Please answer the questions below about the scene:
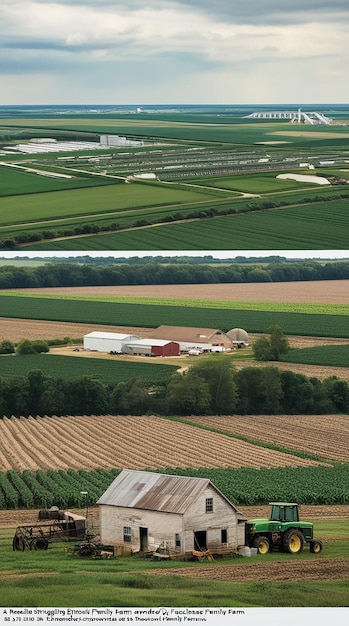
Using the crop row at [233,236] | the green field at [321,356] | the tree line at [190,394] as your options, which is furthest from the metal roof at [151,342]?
the crop row at [233,236]

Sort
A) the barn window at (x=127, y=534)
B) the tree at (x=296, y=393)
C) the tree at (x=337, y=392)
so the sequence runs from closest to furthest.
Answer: the barn window at (x=127, y=534)
the tree at (x=296, y=393)
the tree at (x=337, y=392)

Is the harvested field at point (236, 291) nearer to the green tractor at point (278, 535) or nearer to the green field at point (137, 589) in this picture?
the green tractor at point (278, 535)

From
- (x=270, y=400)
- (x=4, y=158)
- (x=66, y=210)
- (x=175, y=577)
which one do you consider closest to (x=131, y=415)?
(x=270, y=400)

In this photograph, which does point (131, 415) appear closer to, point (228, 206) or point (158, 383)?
point (158, 383)

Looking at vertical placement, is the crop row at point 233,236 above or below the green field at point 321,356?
above

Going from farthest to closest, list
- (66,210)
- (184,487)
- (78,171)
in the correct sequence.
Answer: (78,171), (66,210), (184,487)

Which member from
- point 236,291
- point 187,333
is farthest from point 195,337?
point 236,291
